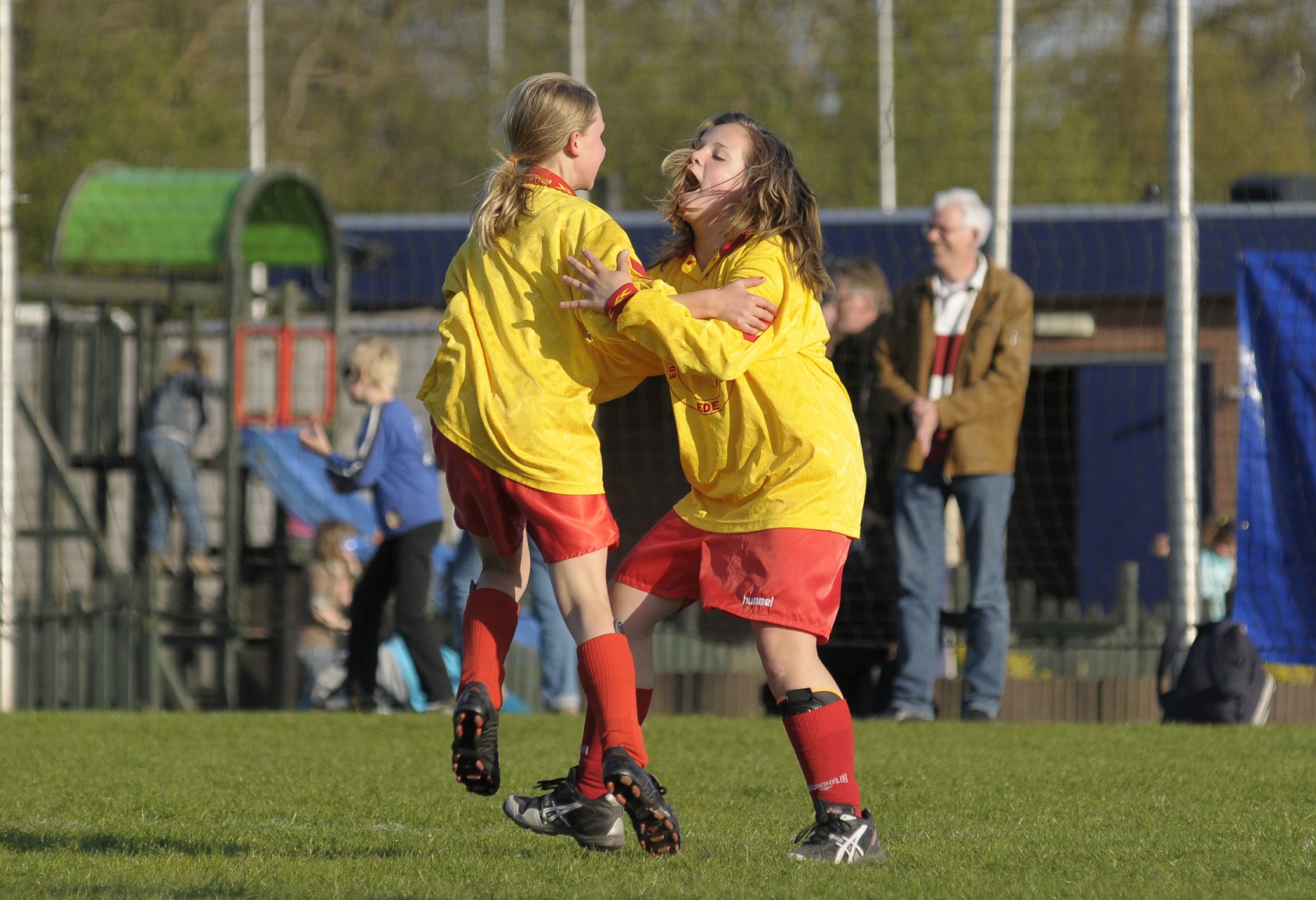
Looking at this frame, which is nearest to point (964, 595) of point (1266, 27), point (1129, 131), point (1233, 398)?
point (1233, 398)

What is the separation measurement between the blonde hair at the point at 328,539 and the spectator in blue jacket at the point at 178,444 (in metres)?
1.56

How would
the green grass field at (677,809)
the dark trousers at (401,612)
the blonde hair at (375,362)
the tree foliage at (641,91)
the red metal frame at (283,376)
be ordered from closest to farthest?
the green grass field at (677,809) < the dark trousers at (401,612) < the blonde hair at (375,362) < the red metal frame at (283,376) < the tree foliage at (641,91)

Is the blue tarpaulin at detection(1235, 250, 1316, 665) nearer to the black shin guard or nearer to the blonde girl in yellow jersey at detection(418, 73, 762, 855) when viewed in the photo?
the black shin guard

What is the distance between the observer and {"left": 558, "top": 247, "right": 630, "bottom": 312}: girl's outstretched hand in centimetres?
398

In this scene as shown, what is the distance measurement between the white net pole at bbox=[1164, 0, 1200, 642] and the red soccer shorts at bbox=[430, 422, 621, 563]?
174 inches

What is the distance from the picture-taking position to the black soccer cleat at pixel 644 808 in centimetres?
380

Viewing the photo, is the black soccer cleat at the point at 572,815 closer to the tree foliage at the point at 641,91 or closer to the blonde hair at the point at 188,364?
the blonde hair at the point at 188,364

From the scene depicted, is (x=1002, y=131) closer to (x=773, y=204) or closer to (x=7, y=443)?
(x=7, y=443)

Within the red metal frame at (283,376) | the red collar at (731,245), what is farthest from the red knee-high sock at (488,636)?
the red metal frame at (283,376)

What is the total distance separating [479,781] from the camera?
13.1ft

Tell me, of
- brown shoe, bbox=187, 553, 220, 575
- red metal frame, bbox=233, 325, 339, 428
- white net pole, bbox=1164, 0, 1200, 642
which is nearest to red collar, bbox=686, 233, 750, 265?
white net pole, bbox=1164, 0, 1200, 642

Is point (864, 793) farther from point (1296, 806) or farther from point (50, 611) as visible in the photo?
point (50, 611)

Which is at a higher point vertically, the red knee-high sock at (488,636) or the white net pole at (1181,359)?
the white net pole at (1181,359)

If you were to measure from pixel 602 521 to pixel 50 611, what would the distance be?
587 cm
